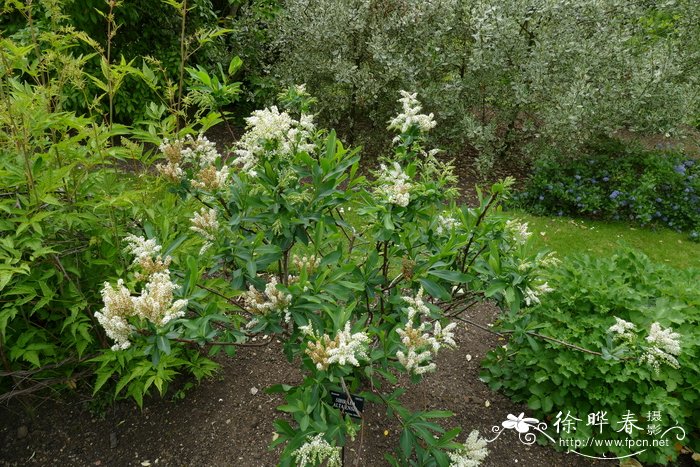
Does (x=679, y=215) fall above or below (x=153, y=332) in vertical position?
below

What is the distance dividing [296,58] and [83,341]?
16.1ft

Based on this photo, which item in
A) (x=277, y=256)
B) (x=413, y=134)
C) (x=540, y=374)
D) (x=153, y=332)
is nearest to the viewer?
(x=153, y=332)

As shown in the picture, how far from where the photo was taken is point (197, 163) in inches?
85.5

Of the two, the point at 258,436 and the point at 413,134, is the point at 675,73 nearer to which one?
the point at 413,134

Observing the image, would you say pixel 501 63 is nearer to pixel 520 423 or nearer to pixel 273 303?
pixel 520 423

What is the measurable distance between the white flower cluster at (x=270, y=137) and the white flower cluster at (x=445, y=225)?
71cm

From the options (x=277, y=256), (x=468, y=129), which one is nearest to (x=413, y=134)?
(x=277, y=256)

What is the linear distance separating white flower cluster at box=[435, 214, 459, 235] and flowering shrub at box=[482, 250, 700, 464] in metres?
0.52

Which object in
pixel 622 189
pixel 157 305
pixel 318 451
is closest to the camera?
pixel 157 305

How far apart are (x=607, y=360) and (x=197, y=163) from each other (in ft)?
6.93

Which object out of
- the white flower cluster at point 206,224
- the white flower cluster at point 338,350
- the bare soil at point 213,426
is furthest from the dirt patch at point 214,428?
the white flower cluster at point 206,224

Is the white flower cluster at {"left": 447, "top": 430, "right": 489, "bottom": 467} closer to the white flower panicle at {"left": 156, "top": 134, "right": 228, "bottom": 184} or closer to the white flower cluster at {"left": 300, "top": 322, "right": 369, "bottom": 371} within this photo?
the white flower cluster at {"left": 300, "top": 322, "right": 369, "bottom": 371}

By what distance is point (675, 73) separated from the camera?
18.1 feet

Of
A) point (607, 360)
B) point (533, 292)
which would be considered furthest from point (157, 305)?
point (607, 360)
